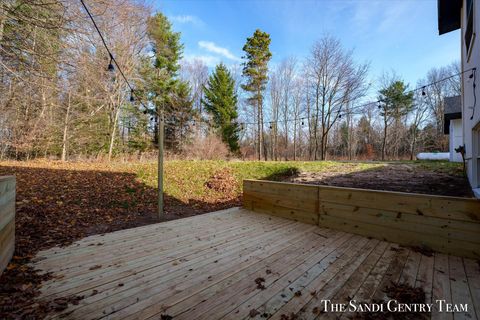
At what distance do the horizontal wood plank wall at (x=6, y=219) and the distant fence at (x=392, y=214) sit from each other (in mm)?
3816

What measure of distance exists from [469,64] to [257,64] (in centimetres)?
1675

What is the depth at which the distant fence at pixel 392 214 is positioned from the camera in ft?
7.89

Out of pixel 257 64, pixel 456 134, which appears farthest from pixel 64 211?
pixel 257 64

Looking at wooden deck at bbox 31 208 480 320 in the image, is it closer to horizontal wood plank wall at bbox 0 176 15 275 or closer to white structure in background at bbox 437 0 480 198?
horizontal wood plank wall at bbox 0 176 15 275

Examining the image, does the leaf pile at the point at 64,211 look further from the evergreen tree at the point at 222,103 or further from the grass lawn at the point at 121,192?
the evergreen tree at the point at 222,103

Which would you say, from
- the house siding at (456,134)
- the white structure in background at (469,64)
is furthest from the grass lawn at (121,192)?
the house siding at (456,134)

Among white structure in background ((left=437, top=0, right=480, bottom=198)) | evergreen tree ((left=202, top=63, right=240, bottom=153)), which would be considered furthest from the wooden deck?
evergreen tree ((left=202, top=63, right=240, bottom=153))

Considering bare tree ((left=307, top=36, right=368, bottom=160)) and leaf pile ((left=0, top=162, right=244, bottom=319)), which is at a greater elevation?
bare tree ((left=307, top=36, right=368, bottom=160))

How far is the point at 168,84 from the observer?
1667 centimetres

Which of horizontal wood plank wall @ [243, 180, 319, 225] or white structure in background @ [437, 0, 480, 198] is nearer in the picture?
white structure in background @ [437, 0, 480, 198]

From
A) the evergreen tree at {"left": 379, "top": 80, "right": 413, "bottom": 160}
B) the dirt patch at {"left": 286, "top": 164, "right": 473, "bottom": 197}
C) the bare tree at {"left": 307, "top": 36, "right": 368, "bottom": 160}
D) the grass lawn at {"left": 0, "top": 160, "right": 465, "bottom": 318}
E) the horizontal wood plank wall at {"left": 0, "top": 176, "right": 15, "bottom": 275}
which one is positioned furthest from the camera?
the evergreen tree at {"left": 379, "top": 80, "right": 413, "bottom": 160}

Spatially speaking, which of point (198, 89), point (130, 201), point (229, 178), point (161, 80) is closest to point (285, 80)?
point (198, 89)

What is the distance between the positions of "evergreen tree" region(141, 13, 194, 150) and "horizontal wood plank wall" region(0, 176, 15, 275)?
13.0m

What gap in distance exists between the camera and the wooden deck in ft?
5.27
